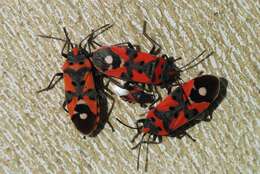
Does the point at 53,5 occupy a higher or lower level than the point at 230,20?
higher

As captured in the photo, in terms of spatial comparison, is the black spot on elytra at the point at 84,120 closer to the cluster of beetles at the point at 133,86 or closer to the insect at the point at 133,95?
the cluster of beetles at the point at 133,86

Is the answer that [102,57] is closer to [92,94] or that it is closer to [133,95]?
[92,94]

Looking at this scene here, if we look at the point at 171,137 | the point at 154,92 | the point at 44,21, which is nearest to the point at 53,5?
the point at 44,21

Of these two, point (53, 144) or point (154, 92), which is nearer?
point (53, 144)

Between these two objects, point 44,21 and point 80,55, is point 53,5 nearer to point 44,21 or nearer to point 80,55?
point 44,21

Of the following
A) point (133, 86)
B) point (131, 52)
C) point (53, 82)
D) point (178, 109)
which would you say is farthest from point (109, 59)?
point (178, 109)

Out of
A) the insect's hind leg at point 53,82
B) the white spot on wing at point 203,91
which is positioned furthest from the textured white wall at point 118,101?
the white spot on wing at point 203,91

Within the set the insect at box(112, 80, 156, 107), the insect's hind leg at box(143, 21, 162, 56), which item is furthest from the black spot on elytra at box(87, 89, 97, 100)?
the insect's hind leg at box(143, 21, 162, 56)
